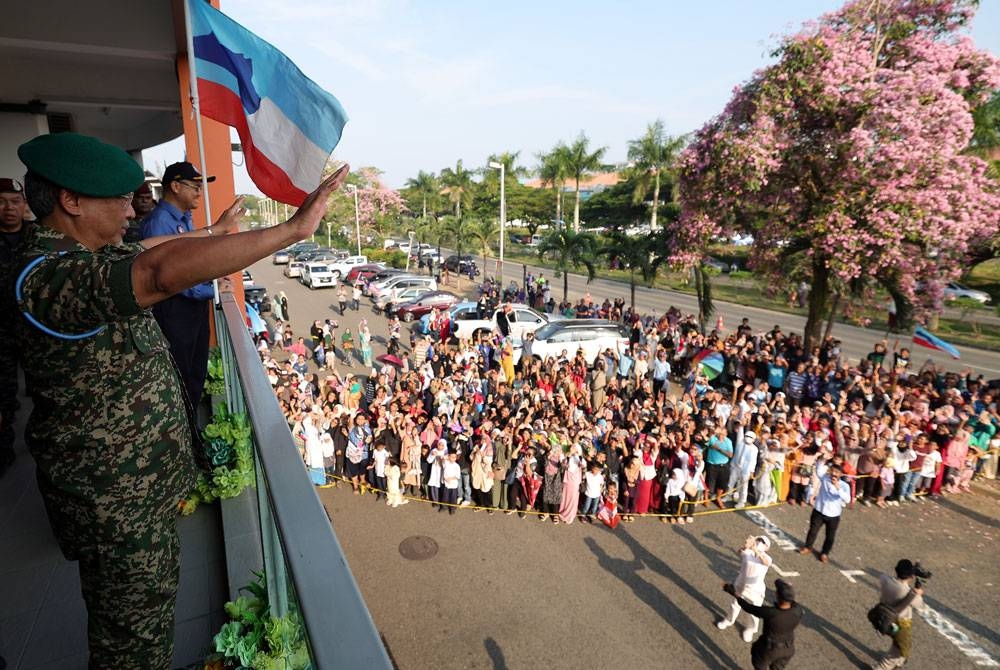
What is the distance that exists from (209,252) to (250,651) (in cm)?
162

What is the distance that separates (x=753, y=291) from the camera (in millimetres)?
36406

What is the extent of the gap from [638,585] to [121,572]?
306 inches

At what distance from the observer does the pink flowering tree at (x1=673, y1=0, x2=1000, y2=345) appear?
12.0 m

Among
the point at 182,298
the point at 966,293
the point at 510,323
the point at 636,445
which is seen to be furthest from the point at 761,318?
the point at 182,298

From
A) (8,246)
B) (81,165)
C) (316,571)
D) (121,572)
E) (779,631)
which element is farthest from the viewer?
(779,631)

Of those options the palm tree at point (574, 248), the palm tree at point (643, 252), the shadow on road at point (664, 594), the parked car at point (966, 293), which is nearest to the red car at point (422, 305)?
the palm tree at point (574, 248)

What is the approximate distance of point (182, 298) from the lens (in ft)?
12.2

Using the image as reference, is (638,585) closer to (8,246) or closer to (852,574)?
(852,574)

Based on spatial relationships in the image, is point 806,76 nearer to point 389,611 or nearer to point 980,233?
point 980,233

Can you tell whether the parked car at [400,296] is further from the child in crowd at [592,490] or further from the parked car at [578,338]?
the child in crowd at [592,490]

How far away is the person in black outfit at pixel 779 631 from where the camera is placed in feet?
19.8

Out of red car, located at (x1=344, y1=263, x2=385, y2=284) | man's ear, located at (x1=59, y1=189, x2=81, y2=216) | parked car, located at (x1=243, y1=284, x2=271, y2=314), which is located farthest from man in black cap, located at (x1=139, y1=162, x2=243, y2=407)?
red car, located at (x1=344, y1=263, x2=385, y2=284)

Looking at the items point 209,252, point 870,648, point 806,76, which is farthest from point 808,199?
point 209,252

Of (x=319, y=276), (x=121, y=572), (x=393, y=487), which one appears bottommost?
(x=393, y=487)
